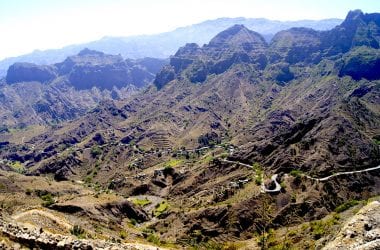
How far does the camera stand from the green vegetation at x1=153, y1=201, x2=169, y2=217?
141 meters

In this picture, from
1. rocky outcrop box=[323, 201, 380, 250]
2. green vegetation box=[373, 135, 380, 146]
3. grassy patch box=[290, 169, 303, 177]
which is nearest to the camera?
rocky outcrop box=[323, 201, 380, 250]

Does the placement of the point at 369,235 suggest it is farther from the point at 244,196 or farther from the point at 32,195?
the point at 32,195

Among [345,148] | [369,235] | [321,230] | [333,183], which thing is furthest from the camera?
[345,148]

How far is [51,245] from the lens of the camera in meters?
38.2

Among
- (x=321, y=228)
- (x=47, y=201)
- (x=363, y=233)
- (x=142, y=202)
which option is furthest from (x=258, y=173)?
(x=363, y=233)

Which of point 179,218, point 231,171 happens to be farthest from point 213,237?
point 231,171

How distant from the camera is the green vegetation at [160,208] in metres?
141

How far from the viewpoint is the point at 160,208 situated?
480ft

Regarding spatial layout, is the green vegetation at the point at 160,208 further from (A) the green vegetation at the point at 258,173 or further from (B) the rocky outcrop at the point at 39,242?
(B) the rocky outcrop at the point at 39,242

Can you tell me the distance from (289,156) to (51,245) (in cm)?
11073

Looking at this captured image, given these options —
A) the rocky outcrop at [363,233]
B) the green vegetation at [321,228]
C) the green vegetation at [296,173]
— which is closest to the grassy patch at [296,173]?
the green vegetation at [296,173]

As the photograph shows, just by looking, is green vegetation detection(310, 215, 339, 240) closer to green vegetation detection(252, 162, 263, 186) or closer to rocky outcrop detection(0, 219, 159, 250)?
rocky outcrop detection(0, 219, 159, 250)

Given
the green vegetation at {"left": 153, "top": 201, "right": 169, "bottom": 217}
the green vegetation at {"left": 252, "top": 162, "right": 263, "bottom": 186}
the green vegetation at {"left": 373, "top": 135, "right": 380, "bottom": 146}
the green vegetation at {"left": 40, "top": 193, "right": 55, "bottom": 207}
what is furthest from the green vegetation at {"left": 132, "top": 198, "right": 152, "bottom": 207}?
the green vegetation at {"left": 373, "top": 135, "right": 380, "bottom": 146}

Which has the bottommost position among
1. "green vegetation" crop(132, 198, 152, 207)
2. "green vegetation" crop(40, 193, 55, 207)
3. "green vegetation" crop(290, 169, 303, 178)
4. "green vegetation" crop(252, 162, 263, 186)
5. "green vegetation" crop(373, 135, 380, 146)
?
"green vegetation" crop(132, 198, 152, 207)
